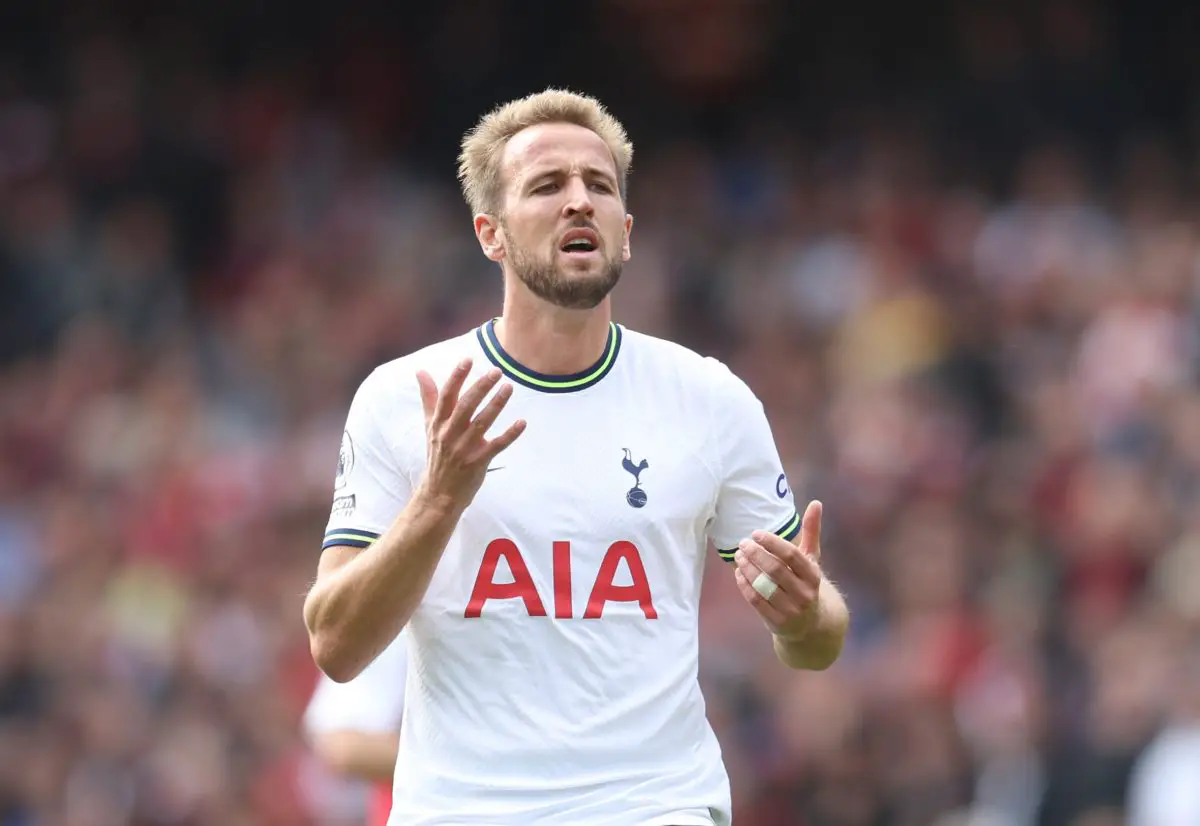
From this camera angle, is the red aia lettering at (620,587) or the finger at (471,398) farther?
the red aia lettering at (620,587)

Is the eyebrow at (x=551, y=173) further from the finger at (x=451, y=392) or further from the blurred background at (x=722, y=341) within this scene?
the blurred background at (x=722, y=341)

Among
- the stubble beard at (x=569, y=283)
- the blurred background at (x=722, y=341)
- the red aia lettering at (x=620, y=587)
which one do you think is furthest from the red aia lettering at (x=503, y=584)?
the blurred background at (x=722, y=341)

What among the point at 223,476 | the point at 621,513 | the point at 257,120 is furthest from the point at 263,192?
the point at 621,513

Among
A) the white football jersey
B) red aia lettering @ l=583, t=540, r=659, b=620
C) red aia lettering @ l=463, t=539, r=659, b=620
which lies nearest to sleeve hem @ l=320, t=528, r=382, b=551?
red aia lettering @ l=463, t=539, r=659, b=620

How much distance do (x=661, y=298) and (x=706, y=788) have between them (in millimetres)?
8337

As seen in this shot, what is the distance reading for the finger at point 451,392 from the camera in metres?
4.41

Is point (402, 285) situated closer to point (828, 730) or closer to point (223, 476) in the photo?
point (223, 476)

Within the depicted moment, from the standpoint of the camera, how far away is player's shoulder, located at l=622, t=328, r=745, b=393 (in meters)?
5.23

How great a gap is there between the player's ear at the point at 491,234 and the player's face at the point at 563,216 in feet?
0.06

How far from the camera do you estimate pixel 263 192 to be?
15.3 m

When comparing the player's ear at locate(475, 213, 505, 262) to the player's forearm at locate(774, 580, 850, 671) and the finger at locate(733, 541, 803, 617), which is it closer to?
the finger at locate(733, 541, 803, 617)

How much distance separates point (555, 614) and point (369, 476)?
21.2 inches

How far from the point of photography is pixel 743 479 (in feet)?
16.9

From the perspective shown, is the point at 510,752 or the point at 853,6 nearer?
the point at 510,752
